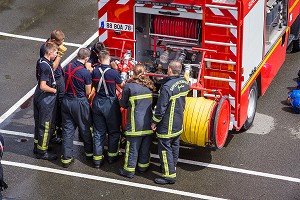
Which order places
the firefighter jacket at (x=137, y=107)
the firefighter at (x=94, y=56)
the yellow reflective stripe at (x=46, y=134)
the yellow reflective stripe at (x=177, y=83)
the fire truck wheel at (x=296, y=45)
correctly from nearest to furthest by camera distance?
the yellow reflective stripe at (x=177, y=83) < the firefighter jacket at (x=137, y=107) < the yellow reflective stripe at (x=46, y=134) < the firefighter at (x=94, y=56) < the fire truck wheel at (x=296, y=45)

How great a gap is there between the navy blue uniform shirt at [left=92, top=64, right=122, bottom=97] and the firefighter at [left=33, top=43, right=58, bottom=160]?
0.63m

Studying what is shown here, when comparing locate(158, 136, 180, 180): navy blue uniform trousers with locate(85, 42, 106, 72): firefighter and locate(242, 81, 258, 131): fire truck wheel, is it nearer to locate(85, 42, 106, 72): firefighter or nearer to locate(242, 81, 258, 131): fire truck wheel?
locate(85, 42, 106, 72): firefighter

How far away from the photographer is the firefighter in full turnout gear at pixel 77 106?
10.3 m

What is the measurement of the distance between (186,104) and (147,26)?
1.60 metres

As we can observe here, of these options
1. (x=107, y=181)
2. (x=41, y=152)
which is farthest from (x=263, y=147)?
(x=41, y=152)

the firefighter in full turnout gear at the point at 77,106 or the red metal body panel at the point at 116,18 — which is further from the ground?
the red metal body panel at the point at 116,18

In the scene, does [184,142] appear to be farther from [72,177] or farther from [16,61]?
[16,61]

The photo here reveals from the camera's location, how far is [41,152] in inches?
428

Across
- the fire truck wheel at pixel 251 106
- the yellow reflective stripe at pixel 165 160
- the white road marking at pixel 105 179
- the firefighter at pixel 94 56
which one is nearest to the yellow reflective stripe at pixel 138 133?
the yellow reflective stripe at pixel 165 160

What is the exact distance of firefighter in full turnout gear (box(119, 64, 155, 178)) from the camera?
10078 mm

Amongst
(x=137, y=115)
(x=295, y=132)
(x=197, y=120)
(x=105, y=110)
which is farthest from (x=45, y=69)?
(x=295, y=132)

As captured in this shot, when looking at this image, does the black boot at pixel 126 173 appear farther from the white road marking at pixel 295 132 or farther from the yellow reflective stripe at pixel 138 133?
the white road marking at pixel 295 132

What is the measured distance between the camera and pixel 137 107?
398 inches

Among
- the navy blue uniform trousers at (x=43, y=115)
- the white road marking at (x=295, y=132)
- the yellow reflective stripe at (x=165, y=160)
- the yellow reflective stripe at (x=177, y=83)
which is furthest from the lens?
the white road marking at (x=295, y=132)
